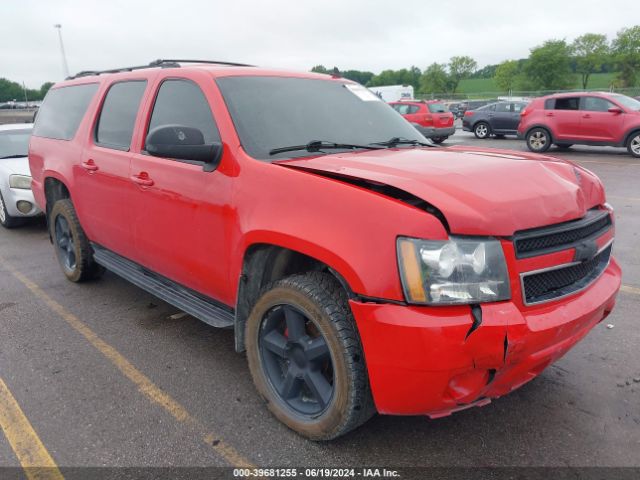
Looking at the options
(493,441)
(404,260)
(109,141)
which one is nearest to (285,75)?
(109,141)

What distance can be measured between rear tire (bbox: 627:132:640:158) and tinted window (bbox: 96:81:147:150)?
13.5m

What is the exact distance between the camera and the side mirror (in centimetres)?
278

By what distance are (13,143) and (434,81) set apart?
331ft

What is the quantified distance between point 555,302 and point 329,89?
85.6 inches

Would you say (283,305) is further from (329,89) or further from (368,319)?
(329,89)

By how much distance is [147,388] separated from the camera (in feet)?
10.3

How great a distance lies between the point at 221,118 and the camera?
302cm

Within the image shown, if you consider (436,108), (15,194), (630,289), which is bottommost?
(630,289)

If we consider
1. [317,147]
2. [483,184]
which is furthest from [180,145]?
[483,184]

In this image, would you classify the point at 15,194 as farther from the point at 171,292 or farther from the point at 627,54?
the point at 627,54

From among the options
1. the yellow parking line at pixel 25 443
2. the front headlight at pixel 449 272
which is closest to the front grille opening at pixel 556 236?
the front headlight at pixel 449 272

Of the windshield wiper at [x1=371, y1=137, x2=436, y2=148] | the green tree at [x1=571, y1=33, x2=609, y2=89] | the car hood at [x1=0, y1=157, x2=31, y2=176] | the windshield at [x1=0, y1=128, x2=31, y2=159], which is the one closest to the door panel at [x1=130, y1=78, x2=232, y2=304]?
the windshield wiper at [x1=371, y1=137, x2=436, y2=148]

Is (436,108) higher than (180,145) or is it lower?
lower

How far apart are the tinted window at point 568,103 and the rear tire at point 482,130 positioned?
17.7ft
